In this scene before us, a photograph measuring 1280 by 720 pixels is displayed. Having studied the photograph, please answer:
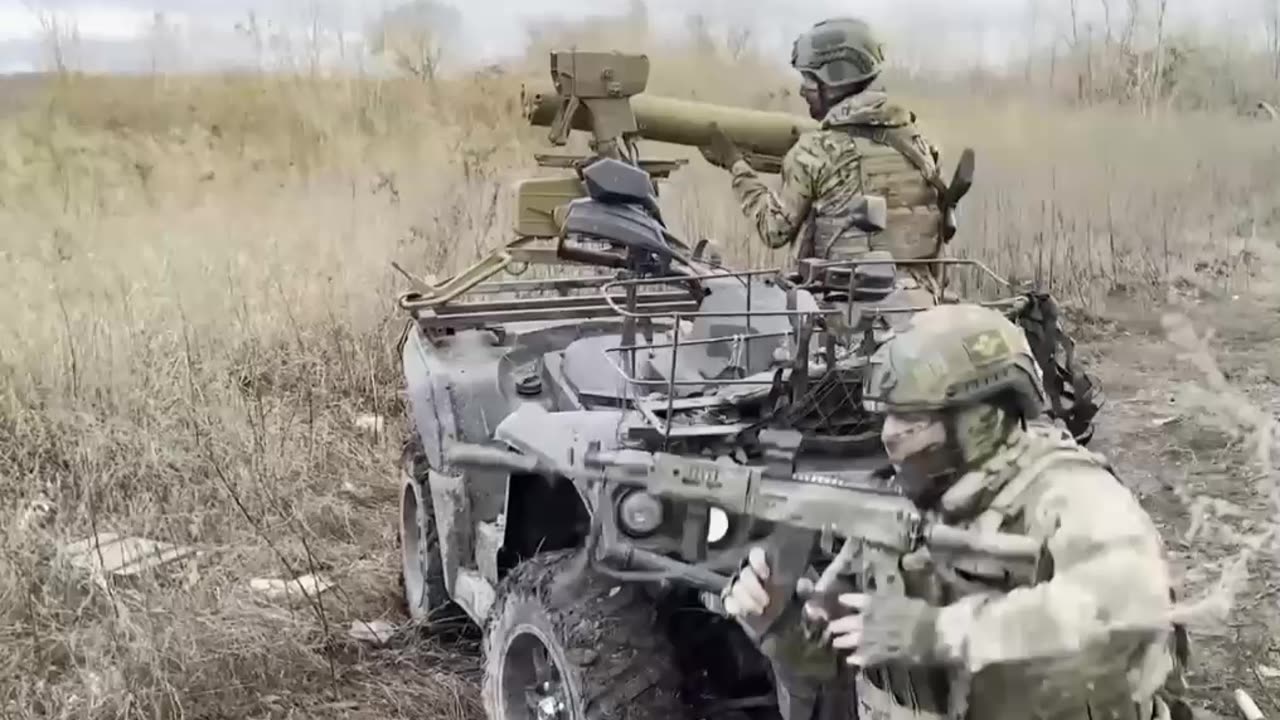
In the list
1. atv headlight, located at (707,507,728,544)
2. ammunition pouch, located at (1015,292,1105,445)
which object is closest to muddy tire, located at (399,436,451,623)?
atv headlight, located at (707,507,728,544)

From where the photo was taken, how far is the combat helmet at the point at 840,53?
454 centimetres

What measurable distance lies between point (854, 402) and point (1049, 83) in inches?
179

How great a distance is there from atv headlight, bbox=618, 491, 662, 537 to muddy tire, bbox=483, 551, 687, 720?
318mm

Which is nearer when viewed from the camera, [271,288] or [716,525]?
[716,525]

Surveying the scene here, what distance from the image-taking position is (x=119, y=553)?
4.74 meters

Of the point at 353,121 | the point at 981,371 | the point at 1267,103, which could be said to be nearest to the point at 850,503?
the point at 981,371

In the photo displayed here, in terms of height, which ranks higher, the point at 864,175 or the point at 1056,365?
the point at 864,175

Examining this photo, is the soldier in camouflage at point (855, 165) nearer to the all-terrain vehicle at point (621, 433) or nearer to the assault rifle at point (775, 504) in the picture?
the all-terrain vehicle at point (621, 433)

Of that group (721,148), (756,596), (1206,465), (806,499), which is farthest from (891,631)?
(1206,465)

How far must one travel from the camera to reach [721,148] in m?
5.50

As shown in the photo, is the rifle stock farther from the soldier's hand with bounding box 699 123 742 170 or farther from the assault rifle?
the soldier's hand with bounding box 699 123 742 170

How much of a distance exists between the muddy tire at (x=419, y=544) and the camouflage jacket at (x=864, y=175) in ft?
4.69

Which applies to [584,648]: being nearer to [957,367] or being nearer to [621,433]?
[621,433]

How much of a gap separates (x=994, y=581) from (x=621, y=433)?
3.38ft
